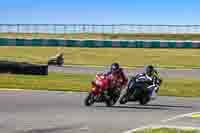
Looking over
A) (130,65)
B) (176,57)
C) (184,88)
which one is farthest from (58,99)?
(176,57)

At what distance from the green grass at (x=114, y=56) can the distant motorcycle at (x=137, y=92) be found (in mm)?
26054

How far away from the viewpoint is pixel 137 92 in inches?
722

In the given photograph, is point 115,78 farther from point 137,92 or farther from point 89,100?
point 89,100

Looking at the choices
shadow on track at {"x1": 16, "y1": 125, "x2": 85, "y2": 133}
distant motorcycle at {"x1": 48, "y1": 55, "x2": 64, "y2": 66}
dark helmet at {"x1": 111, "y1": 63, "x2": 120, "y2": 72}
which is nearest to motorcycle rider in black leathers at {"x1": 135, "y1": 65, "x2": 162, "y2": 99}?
dark helmet at {"x1": 111, "y1": 63, "x2": 120, "y2": 72}

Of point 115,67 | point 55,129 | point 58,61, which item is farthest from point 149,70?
point 58,61

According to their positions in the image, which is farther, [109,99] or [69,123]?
[109,99]

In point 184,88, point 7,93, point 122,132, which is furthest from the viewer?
point 184,88

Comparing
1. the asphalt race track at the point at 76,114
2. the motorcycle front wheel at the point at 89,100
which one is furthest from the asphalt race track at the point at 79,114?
the motorcycle front wheel at the point at 89,100

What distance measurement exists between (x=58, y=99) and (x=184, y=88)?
678 cm

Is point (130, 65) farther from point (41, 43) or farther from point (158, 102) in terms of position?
point (158, 102)

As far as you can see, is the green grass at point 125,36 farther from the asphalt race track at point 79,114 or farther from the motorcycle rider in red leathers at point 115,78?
the motorcycle rider in red leathers at point 115,78

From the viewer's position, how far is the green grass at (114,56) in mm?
46719

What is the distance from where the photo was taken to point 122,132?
13.1m

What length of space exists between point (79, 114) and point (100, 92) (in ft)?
6.84
